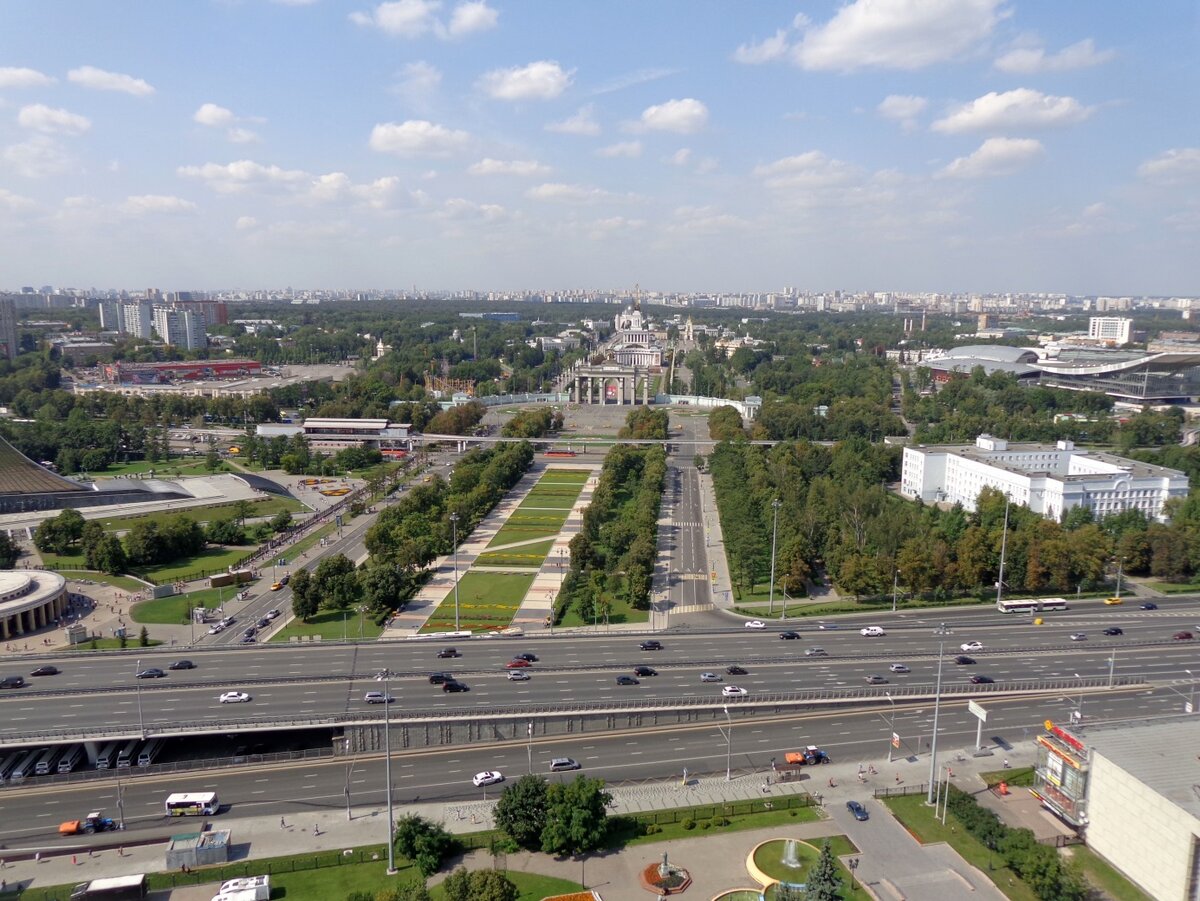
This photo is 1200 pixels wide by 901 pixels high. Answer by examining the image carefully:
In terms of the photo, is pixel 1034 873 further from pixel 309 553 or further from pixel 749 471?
pixel 749 471

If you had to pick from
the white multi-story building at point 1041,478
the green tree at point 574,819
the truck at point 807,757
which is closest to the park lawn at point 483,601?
the truck at point 807,757

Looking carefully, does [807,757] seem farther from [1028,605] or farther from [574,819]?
[1028,605]

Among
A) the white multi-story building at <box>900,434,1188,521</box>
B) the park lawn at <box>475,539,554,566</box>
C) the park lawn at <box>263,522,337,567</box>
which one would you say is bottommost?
the park lawn at <box>263,522,337,567</box>

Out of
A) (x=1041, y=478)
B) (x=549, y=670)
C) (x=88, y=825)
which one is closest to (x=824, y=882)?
(x=549, y=670)

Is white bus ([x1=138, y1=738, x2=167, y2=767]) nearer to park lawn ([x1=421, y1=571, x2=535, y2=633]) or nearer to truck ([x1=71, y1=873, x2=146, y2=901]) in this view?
truck ([x1=71, y1=873, x2=146, y2=901])

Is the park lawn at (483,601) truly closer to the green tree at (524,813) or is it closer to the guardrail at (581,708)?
the guardrail at (581,708)

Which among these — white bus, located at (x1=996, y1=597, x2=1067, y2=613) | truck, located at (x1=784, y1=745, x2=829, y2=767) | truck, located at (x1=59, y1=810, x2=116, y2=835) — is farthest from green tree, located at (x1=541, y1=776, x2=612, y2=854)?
white bus, located at (x1=996, y1=597, x2=1067, y2=613)
